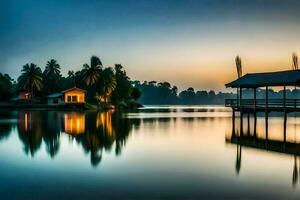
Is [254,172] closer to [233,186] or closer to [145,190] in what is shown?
[233,186]

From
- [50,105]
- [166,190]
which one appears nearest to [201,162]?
[166,190]

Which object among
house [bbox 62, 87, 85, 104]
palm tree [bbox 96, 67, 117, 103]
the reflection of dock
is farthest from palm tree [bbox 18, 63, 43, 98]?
the reflection of dock

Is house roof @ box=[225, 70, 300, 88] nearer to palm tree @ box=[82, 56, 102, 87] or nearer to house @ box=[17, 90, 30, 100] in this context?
palm tree @ box=[82, 56, 102, 87]

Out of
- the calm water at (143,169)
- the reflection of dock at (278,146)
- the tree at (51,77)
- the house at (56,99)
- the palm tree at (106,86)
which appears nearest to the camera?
the calm water at (143,169)

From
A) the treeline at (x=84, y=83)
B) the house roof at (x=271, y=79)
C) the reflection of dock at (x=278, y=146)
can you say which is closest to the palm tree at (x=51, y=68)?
the treeline at (x=84, y=83)

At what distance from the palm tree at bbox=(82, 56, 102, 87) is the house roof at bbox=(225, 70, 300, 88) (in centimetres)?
5121

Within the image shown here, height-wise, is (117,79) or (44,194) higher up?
(117,79)

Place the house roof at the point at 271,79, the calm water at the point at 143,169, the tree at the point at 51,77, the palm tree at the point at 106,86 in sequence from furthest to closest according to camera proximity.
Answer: the tree at the point at 51,77 < the palm tree at the point at 106,86 < the house roof at the point at 271,79 < the calm water at the point at 143,169

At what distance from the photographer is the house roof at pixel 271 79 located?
30.6 m

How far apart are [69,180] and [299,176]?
8.29 metres

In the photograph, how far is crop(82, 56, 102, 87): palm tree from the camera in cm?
8475

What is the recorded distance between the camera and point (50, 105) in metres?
80.5

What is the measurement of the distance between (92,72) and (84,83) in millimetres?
7591

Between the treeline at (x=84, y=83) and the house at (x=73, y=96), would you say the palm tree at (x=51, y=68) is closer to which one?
the treeline at (x=84, y=83)
